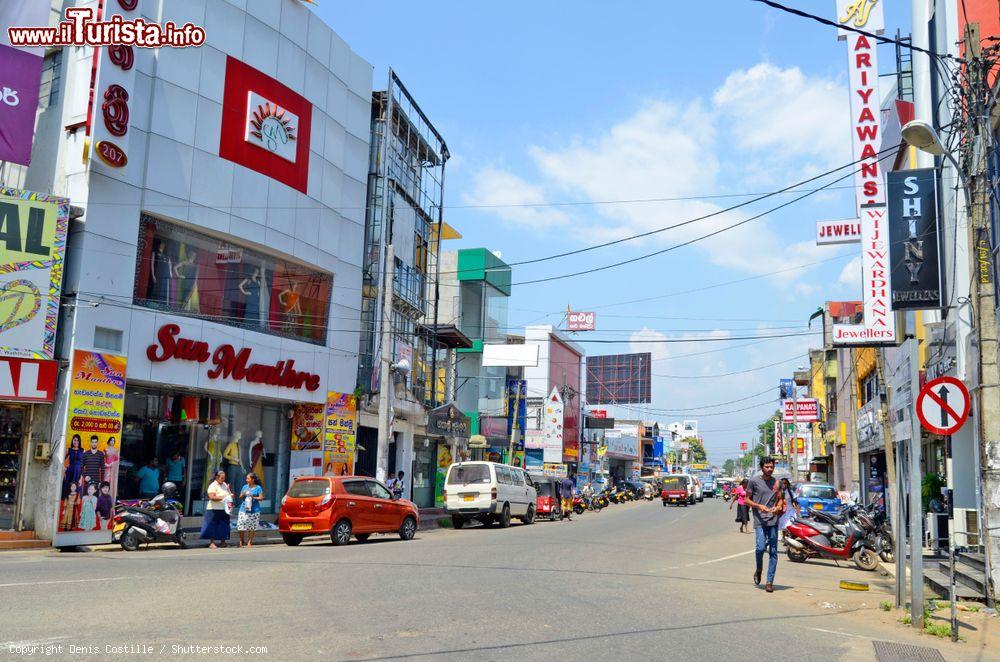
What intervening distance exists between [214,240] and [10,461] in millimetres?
8202

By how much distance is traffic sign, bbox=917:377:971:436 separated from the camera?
940 centimetres

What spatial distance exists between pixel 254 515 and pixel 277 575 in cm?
827

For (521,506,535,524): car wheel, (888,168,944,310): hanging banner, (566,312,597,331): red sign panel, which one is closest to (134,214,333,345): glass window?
(521,506,535,524): car wheel

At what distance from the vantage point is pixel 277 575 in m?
12.1

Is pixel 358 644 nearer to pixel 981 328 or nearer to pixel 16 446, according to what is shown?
pixel 981 328

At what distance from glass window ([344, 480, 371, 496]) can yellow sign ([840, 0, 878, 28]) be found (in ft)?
56.2

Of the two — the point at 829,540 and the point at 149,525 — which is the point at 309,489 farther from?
the point at 829,540

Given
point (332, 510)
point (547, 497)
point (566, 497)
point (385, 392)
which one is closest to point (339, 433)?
Answer: point (385, 392)

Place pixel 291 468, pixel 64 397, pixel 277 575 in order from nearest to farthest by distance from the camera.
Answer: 1. pixel 277 575
2. pixel 64 397
3. pixel 291 468

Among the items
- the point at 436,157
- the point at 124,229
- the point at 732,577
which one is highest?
the point at 436,157

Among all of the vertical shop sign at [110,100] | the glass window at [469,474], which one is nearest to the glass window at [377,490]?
the glass window at [469,474]

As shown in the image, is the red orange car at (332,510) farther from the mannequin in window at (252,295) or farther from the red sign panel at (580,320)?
the red sign panel at (580,320)

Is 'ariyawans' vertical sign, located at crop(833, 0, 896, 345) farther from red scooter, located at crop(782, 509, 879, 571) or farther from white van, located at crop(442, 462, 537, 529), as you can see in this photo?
white van, located at crop(442, 462, 537, 529)

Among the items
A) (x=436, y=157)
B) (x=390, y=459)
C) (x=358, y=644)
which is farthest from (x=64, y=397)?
(x=436, y=157)
